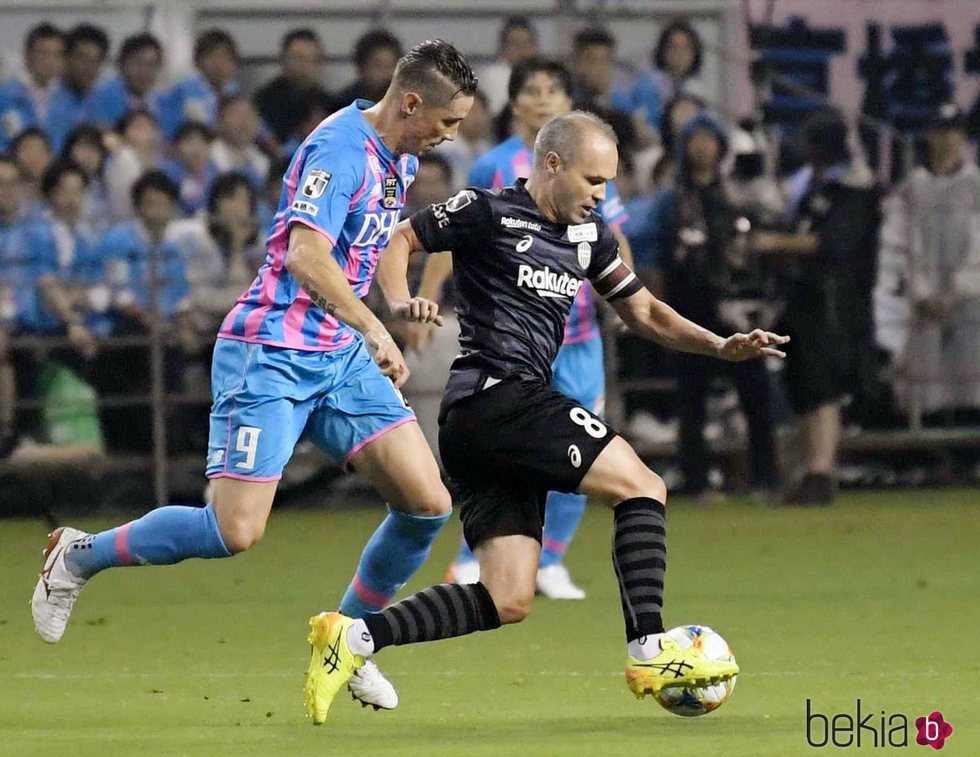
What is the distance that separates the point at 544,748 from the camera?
623 centimetres

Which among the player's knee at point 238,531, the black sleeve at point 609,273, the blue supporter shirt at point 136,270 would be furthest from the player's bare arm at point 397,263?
the blue supporter shirt at point 136,270

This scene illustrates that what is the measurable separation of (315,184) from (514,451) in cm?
112

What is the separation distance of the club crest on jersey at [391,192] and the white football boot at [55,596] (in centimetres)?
156

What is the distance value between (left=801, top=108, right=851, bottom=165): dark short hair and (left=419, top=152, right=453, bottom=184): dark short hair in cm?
273

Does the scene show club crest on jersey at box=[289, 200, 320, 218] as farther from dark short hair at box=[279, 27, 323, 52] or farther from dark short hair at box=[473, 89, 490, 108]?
dark short hair at box=[279, 27, 323, 52]

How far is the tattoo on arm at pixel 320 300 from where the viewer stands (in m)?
6.81

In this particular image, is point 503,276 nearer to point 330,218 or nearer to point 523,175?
point 330,218

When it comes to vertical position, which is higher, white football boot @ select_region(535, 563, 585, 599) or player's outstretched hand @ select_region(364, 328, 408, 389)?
player's outstretched hand @ select_region(364, 328, 408, 389)

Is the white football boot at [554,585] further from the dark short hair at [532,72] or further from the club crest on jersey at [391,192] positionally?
the club crest on jersey at [391,192]

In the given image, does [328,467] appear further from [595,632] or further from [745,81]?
[595,632]

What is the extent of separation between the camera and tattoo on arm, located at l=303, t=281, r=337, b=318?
6.81 meters

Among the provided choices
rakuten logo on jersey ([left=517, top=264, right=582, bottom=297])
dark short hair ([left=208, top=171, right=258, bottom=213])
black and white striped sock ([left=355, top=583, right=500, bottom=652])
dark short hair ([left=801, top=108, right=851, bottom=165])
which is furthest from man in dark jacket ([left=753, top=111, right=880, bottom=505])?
black and white striped sock ([left=355, top=583, right=500, bottom=652])

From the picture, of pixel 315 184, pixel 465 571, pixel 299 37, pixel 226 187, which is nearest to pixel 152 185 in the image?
pixel 226 187

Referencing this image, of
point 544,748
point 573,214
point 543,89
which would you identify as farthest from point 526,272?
point 543,89
